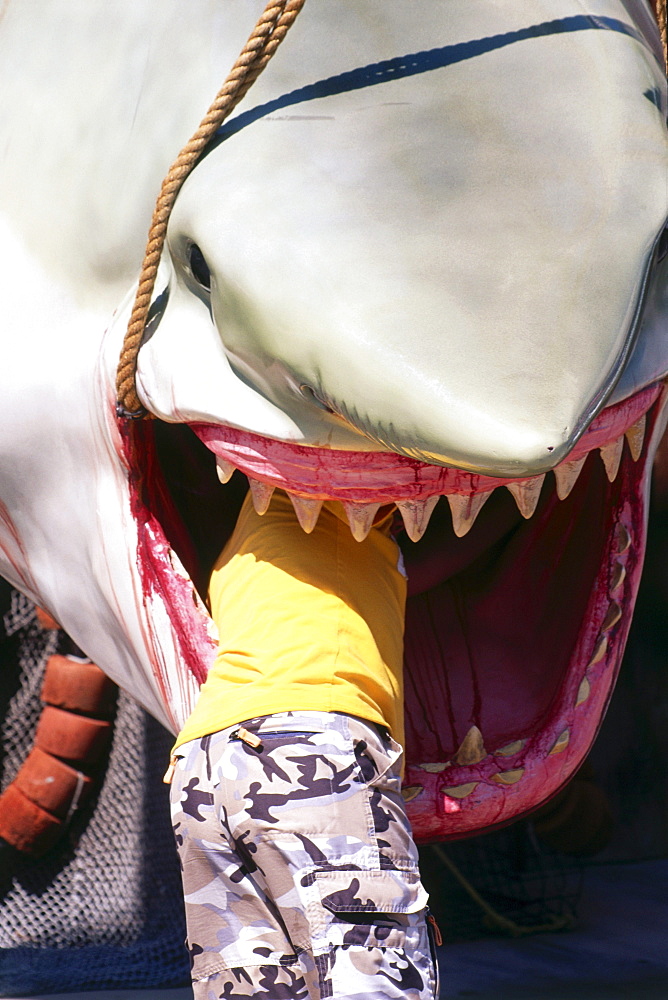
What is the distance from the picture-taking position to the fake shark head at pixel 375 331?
41.4 inches

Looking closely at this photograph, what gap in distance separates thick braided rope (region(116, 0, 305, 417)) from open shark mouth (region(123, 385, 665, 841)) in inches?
3.2

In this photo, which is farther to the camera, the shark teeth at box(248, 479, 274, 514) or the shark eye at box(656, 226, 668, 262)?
the shark teeth at box(248, 479, 274, 514)

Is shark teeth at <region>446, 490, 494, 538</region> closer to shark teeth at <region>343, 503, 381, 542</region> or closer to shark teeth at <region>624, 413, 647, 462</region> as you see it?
shark teeth at <region>343, 503, 381, 542</region>

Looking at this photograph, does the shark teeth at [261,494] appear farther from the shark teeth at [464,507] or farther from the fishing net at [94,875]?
the fishing net at [94,875]

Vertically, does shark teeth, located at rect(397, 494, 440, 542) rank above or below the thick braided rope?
below

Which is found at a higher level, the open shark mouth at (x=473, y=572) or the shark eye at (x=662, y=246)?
the shark eye at (x=662, y=246)

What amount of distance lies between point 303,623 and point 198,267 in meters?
0.36

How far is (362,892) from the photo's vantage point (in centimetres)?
108

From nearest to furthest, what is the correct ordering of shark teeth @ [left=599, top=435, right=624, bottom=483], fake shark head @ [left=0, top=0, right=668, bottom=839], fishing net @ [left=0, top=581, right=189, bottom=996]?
fake shark head @ [left=0, top=0, right=668, bottom=839], shark teeth @ [left=599, top=435, right=624, bottom=483], fishing net @ [left=0, top=581, right=189, bottom=996]

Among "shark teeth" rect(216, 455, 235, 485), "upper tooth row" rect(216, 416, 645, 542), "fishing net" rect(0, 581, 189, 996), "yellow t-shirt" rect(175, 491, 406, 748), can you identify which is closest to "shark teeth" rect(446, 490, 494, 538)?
"upper tooth row" rect(216, 416, 645, 542)

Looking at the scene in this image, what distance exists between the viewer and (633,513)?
1.44m

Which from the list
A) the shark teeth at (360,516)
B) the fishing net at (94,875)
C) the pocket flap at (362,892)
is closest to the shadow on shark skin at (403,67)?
the shark teeth at (360,516)

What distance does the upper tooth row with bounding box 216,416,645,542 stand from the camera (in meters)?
1.18

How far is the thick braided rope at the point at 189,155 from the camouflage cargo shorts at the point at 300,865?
387mm
